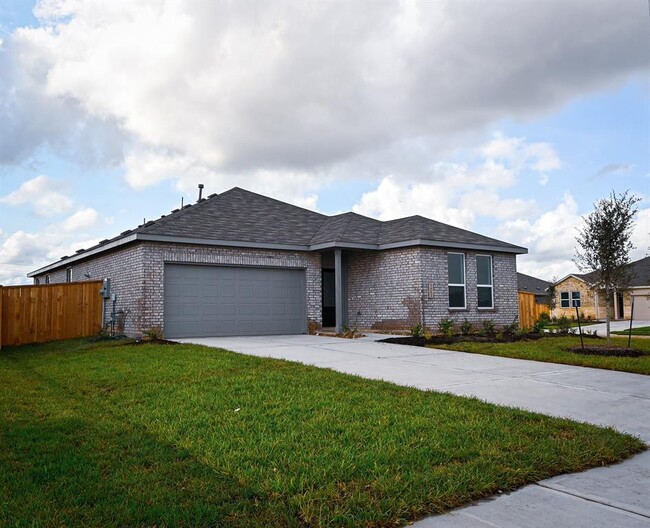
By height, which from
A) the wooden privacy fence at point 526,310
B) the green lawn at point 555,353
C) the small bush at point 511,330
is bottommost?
the green lawn at point 555,353

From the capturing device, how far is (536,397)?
6.75 meters

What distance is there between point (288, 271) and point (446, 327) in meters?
5.52

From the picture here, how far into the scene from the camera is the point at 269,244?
17094 millimetres

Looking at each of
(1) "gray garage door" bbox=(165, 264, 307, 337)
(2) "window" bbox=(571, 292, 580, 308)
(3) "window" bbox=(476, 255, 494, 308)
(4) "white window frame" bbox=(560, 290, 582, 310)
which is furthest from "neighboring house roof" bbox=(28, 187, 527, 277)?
(4) "white window frame" bbox=(560, 290, 582, 310)

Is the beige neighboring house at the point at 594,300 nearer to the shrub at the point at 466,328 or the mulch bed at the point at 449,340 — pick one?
the shrub at the point at 466,328

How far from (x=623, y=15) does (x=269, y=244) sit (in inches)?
438

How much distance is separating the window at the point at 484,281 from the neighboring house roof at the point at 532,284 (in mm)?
28342

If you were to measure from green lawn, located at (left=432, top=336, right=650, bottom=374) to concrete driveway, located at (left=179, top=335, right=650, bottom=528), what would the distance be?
16.8 inches

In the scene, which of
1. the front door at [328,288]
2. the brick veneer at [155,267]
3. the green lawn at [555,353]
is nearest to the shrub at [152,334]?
the brick veneer at [155,267]

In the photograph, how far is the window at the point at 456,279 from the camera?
17734 mm

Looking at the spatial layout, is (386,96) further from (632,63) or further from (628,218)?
(628,218)

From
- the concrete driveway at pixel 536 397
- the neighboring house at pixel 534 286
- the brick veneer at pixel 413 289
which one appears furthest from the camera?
the neighboring house at pixel 534 286

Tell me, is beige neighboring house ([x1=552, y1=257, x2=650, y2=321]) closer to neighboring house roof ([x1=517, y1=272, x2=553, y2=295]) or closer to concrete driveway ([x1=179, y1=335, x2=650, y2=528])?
neighboring house roof ([x1=517, y1=272, x2=553, y2=295])

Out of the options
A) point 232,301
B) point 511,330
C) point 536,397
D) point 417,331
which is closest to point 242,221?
point 232,301
